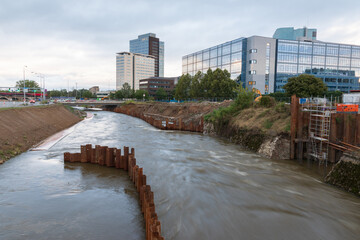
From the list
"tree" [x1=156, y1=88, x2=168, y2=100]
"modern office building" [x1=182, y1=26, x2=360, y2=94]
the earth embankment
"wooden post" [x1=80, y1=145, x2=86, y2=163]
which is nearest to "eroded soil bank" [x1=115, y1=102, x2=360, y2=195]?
the earth embankment

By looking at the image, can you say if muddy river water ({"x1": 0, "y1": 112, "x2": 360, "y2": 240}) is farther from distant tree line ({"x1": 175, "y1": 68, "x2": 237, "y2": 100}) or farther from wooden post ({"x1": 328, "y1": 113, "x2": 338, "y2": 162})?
distant tree line ({"x1": 175, "y1": 68, "x2": 237, "y2": 100})

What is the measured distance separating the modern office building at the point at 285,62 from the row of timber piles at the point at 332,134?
3148 inches

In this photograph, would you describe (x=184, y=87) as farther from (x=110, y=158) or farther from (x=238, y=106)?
(x=110, y=158)

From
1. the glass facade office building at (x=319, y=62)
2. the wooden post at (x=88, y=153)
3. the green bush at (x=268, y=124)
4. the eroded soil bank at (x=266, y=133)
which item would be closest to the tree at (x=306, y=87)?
the eroded soil bank at (x=266, y=133)

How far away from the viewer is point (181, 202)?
13.1m

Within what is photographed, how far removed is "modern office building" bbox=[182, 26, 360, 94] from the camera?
3900 inches

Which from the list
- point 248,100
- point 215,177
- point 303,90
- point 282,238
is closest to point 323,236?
point 282,238

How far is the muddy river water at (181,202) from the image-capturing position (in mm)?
10328

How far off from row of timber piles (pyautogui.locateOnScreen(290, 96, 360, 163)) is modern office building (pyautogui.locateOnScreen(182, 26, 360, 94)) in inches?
3148

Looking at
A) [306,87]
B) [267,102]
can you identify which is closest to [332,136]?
[267,102]

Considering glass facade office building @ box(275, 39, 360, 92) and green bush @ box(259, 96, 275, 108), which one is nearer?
green bush @ box(259, 96, 275, 108)

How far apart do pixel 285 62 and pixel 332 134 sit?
3685 inches

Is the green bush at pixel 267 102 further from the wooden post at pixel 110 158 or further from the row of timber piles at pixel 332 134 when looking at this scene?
the wooden post at pixel 110 158

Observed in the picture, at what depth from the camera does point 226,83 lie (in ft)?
236
